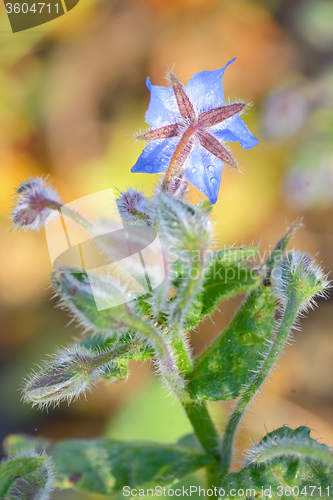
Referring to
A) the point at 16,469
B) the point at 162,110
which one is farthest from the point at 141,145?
the point at 16,469

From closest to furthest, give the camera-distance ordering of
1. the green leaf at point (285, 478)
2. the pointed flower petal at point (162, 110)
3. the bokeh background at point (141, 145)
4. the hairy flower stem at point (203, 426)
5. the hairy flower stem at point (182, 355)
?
the green leaf at point (285, 478) → the hairy flower stem at point (182, 355) → the pointed flower petal at point (162, 110) → the hairy flower stem at point (203, 426) → the bokeh background at point (141, 145)

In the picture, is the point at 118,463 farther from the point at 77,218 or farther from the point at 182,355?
the point at 77,218

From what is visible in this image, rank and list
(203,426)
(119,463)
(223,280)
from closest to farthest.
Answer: (223,280) → (203,426) → (119,463)

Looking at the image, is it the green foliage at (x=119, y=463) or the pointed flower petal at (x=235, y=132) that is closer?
the pointed flower petal at (x=235, y=132)

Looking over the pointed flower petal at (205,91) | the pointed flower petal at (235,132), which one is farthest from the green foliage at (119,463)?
the pointed flower petal at (205,91)

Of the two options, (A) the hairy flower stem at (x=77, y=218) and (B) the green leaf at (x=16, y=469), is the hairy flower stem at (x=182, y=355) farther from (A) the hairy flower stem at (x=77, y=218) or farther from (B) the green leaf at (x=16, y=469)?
(B) the green leaf at (x=16, y=469)

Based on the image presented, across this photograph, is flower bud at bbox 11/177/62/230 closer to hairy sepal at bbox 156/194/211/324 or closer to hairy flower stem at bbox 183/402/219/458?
hairy sepal at bbox 156/194/211/324

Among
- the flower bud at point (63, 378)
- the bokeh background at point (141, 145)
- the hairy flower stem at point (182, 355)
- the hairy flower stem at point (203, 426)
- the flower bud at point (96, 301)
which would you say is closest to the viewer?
the flower bud at point (96, 301)
